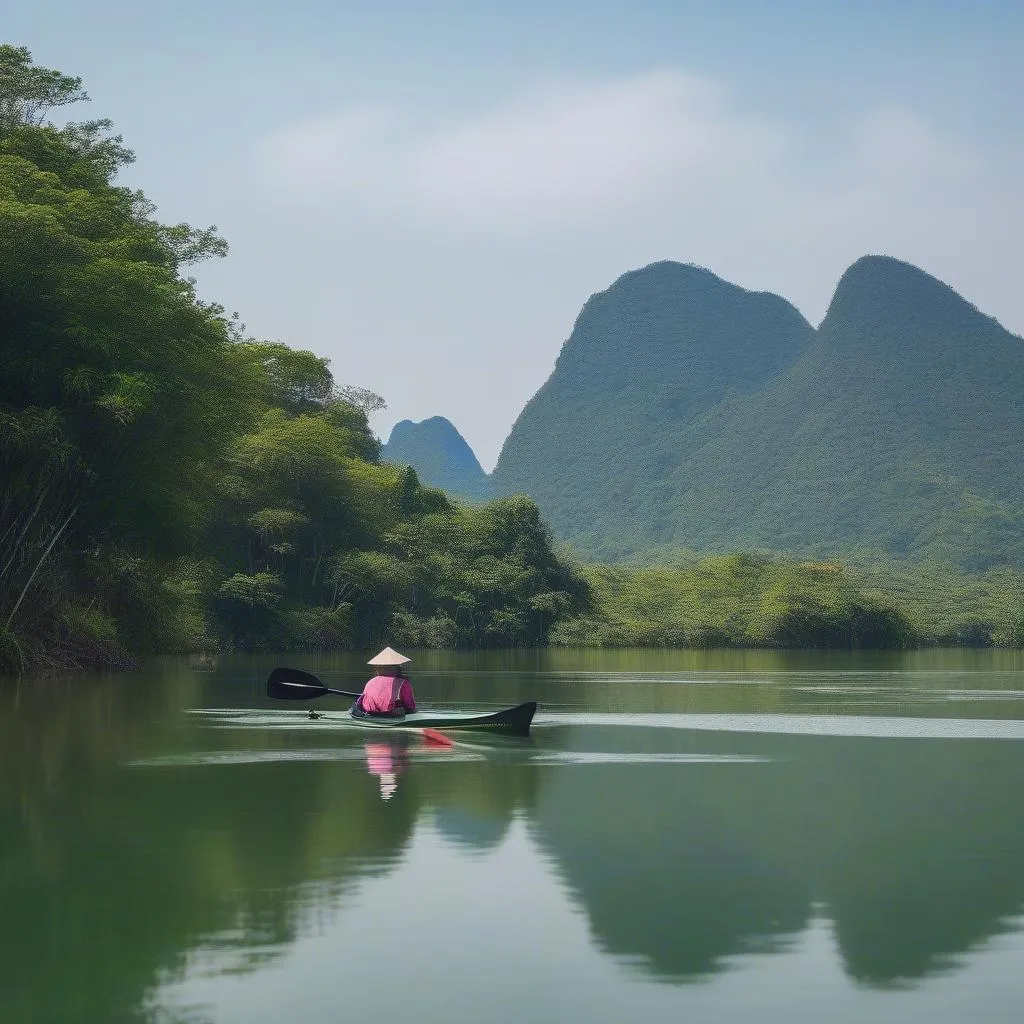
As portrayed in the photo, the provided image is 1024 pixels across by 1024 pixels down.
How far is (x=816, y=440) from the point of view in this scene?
155 m

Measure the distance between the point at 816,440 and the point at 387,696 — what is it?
461 ft

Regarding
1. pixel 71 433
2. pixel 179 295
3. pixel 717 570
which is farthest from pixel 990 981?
pixel 717 570

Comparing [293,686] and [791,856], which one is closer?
[791,856]

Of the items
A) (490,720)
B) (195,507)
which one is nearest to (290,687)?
(490,720)

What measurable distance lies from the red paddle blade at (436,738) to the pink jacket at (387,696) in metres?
0.53

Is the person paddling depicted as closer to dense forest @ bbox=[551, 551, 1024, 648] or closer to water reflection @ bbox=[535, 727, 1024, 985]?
water reflection @ bbox=[535, 727, 1024, 985]

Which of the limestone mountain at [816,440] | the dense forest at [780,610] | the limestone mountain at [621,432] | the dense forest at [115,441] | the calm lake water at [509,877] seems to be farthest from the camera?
the limestone mountain at [621,432]

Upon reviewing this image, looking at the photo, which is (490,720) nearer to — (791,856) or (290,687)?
(290,687)

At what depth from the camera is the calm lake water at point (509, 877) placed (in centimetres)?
598

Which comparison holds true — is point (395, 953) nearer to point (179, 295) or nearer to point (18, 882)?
point (18, 882)

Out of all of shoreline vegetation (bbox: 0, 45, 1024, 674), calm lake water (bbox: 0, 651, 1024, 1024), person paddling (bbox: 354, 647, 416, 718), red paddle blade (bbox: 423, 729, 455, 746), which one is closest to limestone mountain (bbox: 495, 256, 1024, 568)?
shoreline vegetation (bbox: 0, 45, 1024, 674)

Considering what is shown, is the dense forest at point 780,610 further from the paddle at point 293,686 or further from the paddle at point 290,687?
the paddle at point 290,687

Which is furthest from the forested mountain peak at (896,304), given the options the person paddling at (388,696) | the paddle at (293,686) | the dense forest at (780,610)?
the person paddling at (388,696)

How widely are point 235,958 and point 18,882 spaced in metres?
2.16
